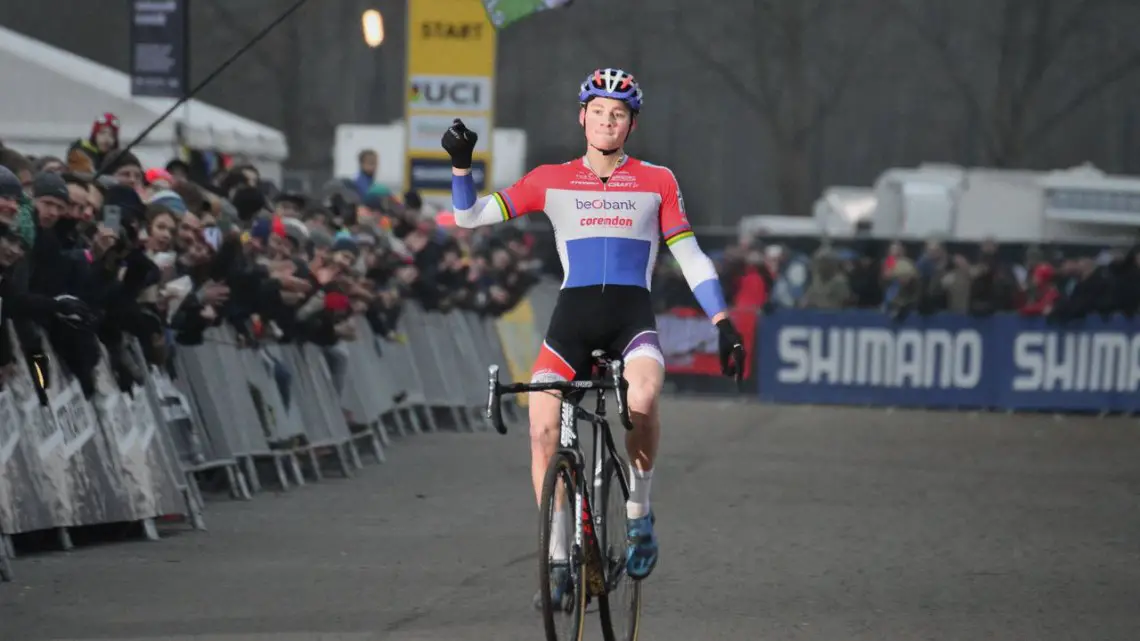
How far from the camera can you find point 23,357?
11336mm

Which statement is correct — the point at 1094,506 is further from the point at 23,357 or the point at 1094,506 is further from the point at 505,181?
the point at 505,181

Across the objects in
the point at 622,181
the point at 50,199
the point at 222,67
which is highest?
the point at 222,67

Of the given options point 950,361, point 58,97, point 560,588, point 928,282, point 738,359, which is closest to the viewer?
point 560,588

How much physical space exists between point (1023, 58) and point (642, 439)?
55824 millimetres

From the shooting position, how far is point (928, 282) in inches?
1210

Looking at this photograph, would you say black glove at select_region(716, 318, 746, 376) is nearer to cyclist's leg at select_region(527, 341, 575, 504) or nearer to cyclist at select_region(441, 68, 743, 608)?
cyclist at select_region(441, 68, 743, 608)

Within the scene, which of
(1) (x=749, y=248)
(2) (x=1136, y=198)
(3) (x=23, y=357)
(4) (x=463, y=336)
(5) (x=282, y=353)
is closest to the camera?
(3) (x=23, y=357)

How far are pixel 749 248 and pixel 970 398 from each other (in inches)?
253

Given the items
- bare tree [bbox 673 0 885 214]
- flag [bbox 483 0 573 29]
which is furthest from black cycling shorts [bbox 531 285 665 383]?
bare tree [bbox 673 0 885 214]

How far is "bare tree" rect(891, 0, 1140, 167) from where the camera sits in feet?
197

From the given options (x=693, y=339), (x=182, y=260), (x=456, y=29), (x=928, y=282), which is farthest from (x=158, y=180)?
(x=928, y=282)

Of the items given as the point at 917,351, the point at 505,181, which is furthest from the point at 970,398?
the point at 505,181

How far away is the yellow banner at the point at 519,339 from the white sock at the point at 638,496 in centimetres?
1527

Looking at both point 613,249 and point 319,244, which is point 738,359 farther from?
point 319,244
